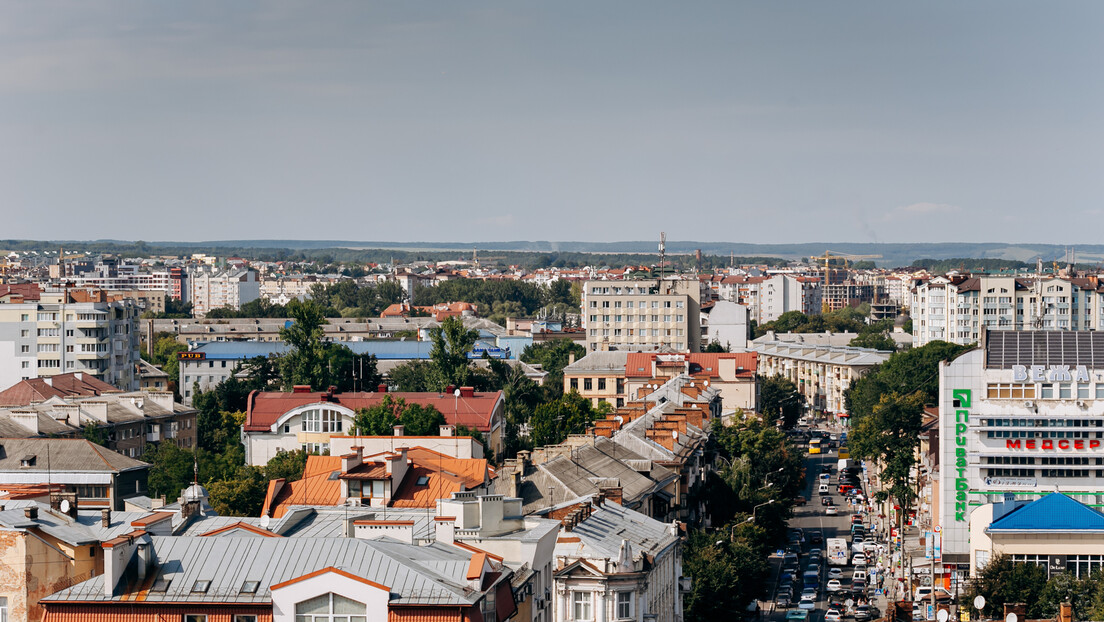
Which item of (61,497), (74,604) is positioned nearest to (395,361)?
(61,497)

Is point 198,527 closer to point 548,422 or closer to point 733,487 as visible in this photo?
point 733,487

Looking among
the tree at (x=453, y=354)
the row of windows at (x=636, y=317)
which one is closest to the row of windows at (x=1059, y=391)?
the tree at (x=453, y=354)

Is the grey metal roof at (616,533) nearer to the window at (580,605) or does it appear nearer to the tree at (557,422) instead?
the window at (580,605)

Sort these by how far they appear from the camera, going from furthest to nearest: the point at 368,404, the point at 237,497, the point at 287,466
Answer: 1. the point at 368,404
2. the point at 287,466
3. the point at 237,497

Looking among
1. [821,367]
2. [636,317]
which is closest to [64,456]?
[636,317]

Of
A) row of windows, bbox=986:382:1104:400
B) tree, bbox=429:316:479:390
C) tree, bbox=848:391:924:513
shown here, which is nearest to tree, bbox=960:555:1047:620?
row of windows, bbox=986:382:1104:400

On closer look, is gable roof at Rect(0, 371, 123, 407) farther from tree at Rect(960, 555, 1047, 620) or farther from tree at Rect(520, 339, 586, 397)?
tree at Rect(960, 555, 1047, 620)

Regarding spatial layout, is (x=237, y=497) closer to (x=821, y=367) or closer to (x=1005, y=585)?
(x=1005, y=585)
